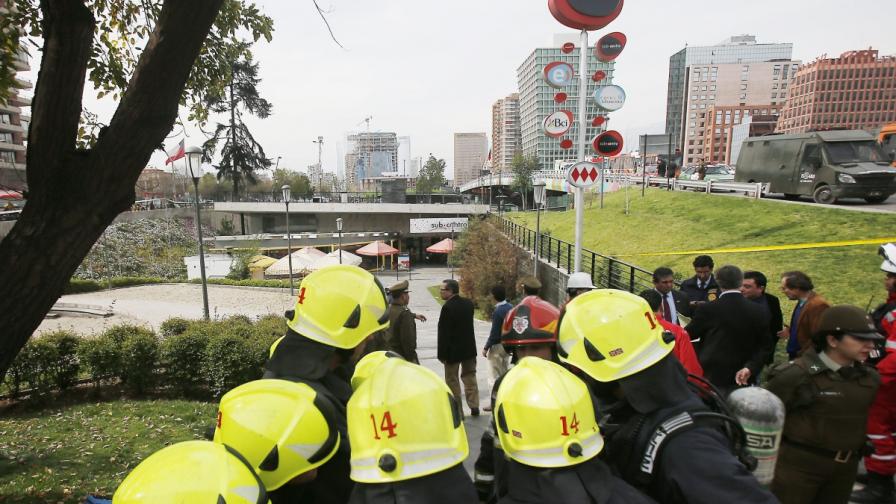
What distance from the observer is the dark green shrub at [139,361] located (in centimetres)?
743

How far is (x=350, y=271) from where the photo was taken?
2357 mm

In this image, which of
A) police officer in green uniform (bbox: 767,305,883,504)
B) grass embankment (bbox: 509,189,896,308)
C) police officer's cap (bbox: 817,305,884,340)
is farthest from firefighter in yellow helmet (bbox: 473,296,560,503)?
grass embankment (bbox: 509,189,896,308)

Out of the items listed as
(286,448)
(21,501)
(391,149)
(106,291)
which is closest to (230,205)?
(106,291)

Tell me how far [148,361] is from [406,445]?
779 centimetres

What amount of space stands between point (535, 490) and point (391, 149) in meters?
165

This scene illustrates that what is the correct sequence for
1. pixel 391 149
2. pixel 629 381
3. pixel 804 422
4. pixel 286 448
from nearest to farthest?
pixel 286 448 < pixel 629 381 < pixel 804 422 < pixel 391 149

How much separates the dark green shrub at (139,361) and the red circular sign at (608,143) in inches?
321

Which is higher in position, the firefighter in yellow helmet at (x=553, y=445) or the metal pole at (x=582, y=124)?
the metal pole at (x=582, y=124)

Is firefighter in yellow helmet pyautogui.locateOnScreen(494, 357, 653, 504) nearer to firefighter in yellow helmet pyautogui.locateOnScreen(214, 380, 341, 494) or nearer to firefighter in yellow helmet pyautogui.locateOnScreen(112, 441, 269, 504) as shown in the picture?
firefighter in yellow helmet pyautogui.locateOnScreen(214, 380, 341, 494)

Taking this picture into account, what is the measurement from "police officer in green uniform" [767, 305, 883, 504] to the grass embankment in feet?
15.2

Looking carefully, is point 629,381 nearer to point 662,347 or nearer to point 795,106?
point 662,347

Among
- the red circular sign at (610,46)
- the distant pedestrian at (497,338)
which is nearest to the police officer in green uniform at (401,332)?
the distant pedestrian at (497,338)

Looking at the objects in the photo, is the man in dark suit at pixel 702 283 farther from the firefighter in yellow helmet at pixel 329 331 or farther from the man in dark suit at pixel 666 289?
the firefighter in yellow helmet at pixel 329 331

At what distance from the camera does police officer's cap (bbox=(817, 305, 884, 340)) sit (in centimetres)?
255
